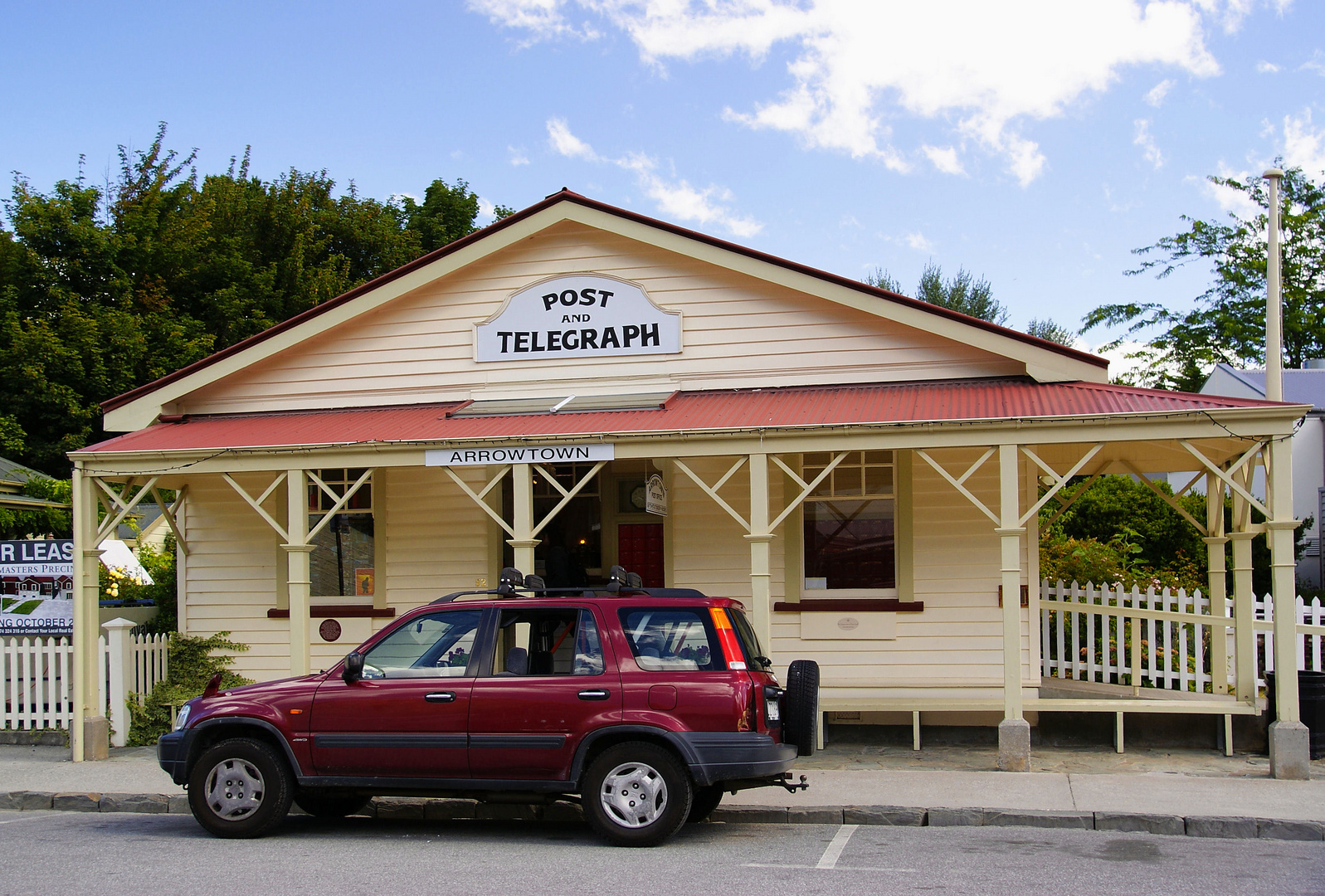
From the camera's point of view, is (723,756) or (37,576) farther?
(37,576)

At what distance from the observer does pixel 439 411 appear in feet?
42.6

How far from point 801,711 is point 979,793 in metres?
2.09

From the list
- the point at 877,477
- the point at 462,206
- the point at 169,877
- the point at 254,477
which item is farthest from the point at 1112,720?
the point at 462,206

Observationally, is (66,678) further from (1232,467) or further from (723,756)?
(1232,467)

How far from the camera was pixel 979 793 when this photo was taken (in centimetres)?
912

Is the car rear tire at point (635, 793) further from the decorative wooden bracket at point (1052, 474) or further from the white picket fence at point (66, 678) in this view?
the white picket fence at point (66, 678)

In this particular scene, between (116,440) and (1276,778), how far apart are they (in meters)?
11.8

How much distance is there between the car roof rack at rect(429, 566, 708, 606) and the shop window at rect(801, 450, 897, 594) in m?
4.08

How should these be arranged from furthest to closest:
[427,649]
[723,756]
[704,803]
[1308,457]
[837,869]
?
[1308,457] < [704,803] < [427,649] < [723,756] < [837,869]

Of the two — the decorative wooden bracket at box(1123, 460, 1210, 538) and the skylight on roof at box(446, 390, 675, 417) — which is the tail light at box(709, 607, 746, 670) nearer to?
the skylight on roof at box(446, 390, 675, 417)

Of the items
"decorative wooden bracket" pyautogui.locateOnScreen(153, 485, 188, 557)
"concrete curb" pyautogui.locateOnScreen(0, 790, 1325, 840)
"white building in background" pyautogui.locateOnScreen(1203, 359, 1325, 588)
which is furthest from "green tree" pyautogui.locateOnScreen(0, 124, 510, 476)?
"white building in background" pyautogui.locateOnScreen(1203, 359, 1325, 588)

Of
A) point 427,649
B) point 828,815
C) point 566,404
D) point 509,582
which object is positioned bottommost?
point 828,815

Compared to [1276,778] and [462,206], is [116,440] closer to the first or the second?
[1276,778]

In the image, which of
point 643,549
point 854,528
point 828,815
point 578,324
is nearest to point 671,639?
point 828,815
